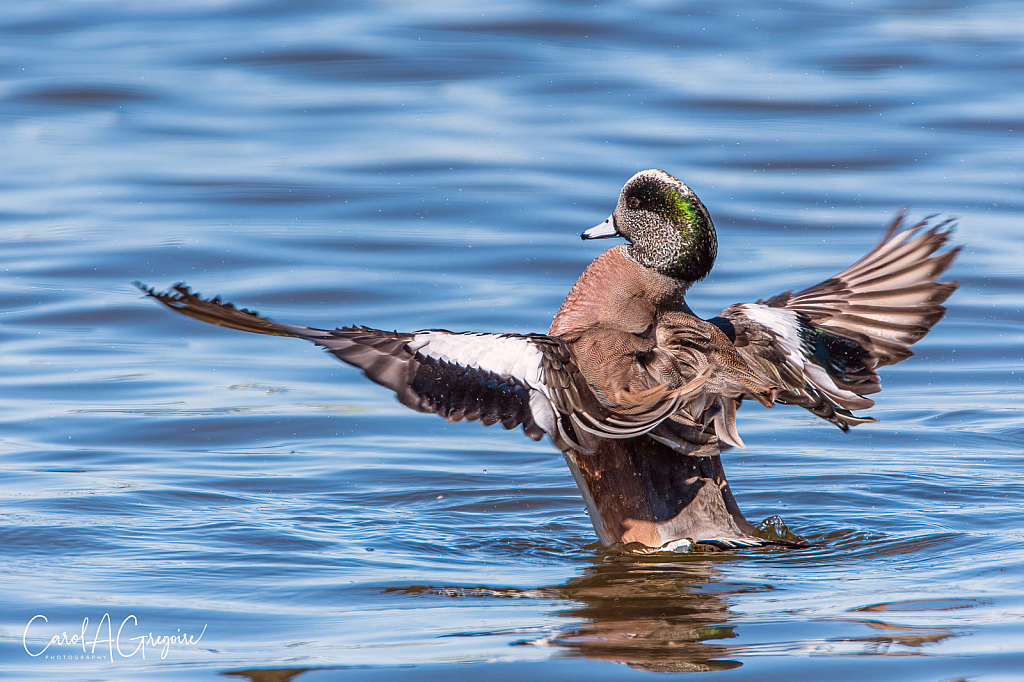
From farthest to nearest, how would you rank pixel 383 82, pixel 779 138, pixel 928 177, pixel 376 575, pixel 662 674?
1. pixel 383 82
2. pixel 779 138
3. pixel 928 177
4. pixel 376 575
5. pixel 662 674

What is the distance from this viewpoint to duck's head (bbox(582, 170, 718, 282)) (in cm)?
526

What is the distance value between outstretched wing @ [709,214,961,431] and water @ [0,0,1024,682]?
67cm

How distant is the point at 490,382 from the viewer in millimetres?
4832

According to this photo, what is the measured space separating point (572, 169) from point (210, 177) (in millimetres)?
3201

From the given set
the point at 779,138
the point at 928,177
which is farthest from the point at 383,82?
the point at 928,177

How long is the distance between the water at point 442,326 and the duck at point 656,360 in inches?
13.0

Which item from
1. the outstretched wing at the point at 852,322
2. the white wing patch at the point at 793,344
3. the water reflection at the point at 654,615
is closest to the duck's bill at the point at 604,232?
the outstretched wing at the point at 852,322

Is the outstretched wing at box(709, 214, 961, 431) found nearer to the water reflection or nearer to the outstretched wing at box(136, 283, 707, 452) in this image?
the outstretched wing at box(136, 283, 707, 452)

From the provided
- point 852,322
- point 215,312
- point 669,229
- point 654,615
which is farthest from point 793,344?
point 215,312

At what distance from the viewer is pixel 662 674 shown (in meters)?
3.81

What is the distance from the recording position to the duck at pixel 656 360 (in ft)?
15.7

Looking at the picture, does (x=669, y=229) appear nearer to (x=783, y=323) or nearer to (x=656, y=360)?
(x=656, y=360)

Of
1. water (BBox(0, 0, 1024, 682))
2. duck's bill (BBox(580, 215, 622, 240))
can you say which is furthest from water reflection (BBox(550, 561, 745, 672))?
duck's bill (BBox(580, 215, 622, 240))

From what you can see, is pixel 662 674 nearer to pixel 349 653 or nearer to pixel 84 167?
pixel 349 653
